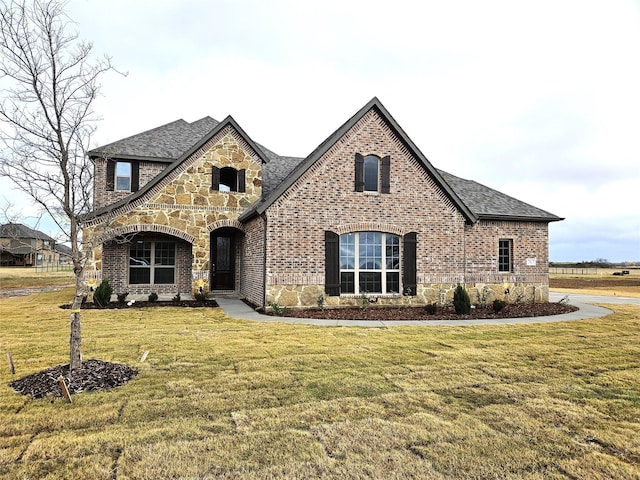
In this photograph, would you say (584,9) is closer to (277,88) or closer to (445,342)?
(445,342)

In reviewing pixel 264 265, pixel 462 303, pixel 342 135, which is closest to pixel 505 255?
pixel 462 303

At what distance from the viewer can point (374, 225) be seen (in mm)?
14094

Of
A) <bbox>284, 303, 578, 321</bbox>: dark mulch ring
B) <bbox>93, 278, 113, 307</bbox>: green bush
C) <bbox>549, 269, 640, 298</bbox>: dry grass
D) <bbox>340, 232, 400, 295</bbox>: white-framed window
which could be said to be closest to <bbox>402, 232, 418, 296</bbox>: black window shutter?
<bbox>340, 232, 400, 295</bbox>: white-framed window

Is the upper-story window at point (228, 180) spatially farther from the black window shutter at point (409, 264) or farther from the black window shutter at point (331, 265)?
the black window shutter at point (409, 264)

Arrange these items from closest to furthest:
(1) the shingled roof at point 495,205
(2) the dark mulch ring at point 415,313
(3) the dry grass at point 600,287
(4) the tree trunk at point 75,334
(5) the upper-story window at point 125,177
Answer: (4) the tree trunk at point 75,334, (2) the dark mulch ring at point 415,313, (1) the shingled roof at point 495,205, (5) the upper-story window at point 125,177, (3) the dry grass at point 600,287

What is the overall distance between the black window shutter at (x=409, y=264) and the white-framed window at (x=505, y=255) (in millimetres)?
4748

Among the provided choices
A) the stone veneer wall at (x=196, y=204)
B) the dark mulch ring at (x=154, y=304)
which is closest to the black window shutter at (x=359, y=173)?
the stone veneer wall at (x=196, y=204)

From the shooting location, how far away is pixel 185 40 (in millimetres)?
13445

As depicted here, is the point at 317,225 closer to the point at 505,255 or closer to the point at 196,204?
the point at 196,204

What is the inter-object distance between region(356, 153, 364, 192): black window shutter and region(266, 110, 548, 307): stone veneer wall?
0.64 feet

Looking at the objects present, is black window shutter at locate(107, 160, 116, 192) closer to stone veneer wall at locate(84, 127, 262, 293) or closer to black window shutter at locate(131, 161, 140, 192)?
stone veneer wall at locate(84, 127, 262, 293)

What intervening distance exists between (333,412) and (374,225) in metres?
9.93

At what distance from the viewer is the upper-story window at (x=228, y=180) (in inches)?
659

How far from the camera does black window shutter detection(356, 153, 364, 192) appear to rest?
46.3 feet
